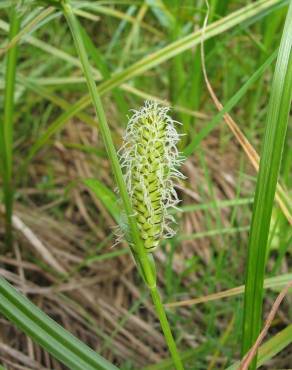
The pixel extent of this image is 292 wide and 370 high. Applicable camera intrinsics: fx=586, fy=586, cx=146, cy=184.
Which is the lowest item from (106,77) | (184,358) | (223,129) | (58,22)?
(184,358)

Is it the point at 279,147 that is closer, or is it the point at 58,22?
the point at 279,147

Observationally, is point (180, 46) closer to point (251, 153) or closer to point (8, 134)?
point (251, 153)

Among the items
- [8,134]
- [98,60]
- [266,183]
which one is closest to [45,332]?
[266,183]

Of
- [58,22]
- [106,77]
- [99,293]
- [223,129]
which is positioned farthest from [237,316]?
[58,22]

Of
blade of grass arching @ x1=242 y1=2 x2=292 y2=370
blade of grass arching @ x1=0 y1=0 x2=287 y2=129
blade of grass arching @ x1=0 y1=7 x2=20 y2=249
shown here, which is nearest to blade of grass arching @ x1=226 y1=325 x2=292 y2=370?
blade of grass arching @ x1=242 y1=2 x2=292 y2=370

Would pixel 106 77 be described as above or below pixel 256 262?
above

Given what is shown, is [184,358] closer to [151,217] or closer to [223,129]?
[151,217]

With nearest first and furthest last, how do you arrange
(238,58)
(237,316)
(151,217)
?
(151,217), (237,316), (238,58)
